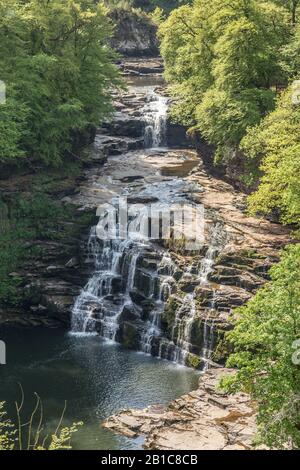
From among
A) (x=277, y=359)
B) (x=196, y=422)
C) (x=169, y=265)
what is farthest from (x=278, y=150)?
(x=277, y=359)

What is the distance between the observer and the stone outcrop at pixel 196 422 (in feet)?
84.0

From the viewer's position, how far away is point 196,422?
90.4 ft

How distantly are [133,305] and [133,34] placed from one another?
6446 centimetres

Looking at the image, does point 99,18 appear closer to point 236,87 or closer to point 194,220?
point 236,87

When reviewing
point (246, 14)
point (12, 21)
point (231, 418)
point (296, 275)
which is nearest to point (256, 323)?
point (296, 275)

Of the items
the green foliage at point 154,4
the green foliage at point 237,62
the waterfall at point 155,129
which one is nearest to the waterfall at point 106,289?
the green foliage at point 237,62

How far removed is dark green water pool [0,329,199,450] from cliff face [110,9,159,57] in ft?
211

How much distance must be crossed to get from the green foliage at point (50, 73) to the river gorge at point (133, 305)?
523 cm

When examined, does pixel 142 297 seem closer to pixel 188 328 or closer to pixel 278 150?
pixel 188 328

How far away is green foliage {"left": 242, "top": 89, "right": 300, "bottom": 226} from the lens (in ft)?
107

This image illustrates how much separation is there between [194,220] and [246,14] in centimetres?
1602

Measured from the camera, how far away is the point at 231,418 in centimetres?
2753

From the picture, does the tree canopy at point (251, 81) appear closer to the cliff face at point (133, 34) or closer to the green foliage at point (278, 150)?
the green foliage at point (278, 150)

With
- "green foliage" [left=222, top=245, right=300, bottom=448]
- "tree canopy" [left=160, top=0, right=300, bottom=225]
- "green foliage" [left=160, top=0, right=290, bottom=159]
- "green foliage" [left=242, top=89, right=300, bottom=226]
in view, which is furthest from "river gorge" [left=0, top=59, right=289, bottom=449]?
"green foliage" [left=222, top=245, right=300, bottom=448]
